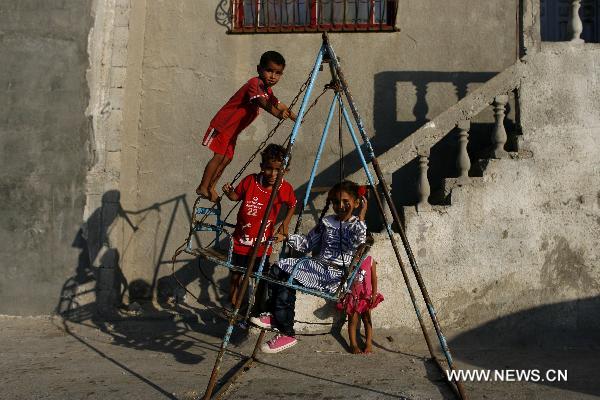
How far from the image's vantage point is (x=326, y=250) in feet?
15.2

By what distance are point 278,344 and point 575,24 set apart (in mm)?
4034

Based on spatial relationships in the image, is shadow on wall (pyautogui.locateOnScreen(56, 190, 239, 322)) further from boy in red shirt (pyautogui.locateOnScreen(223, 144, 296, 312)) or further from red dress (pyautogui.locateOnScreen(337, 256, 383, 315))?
red dress (pyautogui.locateOnScreen(337, 256, 383, 315))

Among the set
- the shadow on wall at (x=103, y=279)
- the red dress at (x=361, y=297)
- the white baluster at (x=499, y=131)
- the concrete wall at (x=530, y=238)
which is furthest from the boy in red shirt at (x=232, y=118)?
the white baluster at (x=499, y=131)

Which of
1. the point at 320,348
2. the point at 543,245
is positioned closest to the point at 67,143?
the point at 320,348

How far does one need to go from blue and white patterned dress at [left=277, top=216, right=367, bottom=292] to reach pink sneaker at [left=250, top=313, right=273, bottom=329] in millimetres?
345

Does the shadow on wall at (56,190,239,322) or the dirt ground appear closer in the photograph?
the dirt ground

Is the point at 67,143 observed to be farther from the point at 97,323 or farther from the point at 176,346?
the point at 176,346

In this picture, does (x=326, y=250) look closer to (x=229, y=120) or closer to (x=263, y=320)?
(x=263, y=320)

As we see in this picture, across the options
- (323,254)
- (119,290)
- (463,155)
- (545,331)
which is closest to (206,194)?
(323,254)

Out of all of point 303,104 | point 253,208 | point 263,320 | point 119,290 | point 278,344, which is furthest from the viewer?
point 119,290

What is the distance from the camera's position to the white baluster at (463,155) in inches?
208

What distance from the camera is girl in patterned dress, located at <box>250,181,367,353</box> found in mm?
4336

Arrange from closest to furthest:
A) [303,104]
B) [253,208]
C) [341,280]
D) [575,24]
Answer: [341,280], [303,104], [253,208], [575,24]

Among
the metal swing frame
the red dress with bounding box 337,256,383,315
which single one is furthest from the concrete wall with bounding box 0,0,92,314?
the red dress with bounding box 337,256,383,315
